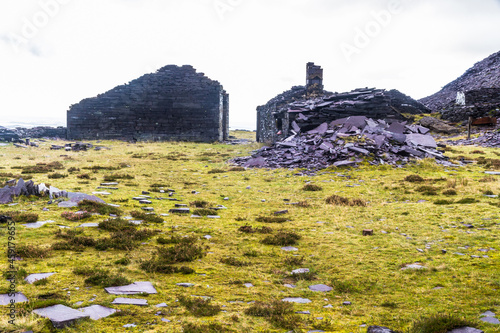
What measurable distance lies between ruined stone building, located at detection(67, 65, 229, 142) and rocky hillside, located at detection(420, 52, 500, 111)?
90.8ft

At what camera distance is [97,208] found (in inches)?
312

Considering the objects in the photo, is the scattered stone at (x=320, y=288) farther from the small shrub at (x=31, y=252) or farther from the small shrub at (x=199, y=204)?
the small shrub at (x=199, y=204)

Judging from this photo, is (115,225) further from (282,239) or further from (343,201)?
(343,201)

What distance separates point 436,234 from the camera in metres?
6.82

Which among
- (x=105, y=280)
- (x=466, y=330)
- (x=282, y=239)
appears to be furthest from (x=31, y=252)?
(x=466, y=330)

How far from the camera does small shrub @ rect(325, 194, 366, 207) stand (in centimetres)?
966

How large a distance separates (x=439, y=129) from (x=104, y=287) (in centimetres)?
3521

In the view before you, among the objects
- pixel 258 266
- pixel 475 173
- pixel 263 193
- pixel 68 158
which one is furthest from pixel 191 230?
pixel 68 158

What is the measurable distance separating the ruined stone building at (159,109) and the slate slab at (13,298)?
3185 cm

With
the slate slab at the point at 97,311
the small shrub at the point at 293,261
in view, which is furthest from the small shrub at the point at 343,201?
the slate slab at the point at 97,311

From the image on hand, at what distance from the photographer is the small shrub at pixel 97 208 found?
25.5ft

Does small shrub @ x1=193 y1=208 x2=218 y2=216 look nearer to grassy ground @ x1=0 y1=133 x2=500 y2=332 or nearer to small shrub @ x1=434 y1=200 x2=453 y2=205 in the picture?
grassy ground @ x1=0 y1=133 x2=500 y2=332

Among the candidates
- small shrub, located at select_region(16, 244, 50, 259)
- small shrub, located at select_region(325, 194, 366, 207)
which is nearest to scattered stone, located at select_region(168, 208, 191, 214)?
small shrub, located at select_region(16, 244, 50, 259)

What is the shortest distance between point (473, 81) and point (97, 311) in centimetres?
5833
